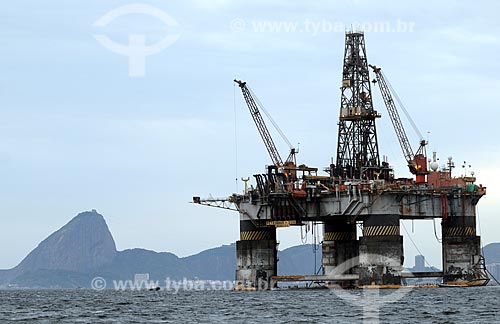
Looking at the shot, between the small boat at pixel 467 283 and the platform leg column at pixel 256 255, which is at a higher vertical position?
the platform leg column at pixel 256 255

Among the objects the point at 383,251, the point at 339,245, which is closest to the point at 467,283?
the point at 383,251

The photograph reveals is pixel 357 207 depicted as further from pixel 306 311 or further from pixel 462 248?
pixel 306 311

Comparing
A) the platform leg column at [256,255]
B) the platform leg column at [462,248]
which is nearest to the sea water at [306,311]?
the platform leg column at [256,255]

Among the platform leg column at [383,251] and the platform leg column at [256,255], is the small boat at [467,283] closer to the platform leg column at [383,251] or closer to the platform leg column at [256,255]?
the platform leg column at [383,251]

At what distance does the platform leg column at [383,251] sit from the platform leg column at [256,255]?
13.6m

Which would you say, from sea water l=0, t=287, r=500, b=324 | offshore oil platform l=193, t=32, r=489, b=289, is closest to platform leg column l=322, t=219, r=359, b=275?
offshore oil platform l=193, t=32, r=489, b=289

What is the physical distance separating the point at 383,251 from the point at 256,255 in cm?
1664

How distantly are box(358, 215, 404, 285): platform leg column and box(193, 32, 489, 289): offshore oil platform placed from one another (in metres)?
0.11

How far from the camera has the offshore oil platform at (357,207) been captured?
131m

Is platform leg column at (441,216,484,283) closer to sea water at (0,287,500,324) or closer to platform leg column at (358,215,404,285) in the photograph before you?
platform leg column at (358,215,404,285)

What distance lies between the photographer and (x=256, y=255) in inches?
5487

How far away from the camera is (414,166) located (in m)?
148

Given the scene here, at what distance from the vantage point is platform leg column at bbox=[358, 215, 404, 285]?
130750 millimetres

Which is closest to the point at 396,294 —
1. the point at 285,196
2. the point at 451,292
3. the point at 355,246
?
the point at 451,292
